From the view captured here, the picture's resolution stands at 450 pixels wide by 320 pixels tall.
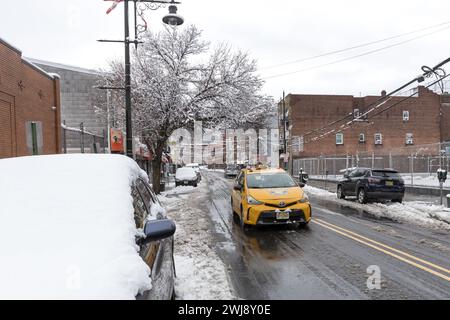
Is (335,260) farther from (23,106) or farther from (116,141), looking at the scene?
(23,106)

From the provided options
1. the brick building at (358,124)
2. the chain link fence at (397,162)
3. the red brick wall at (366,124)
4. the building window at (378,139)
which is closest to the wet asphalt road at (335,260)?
the chain link fence at (397,162)

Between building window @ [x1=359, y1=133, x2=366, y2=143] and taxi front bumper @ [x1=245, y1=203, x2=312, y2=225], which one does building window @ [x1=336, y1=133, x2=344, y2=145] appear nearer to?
building window @ [x1=359, y1=133, x2=366, y2=143]

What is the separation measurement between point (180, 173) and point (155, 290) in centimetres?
2966

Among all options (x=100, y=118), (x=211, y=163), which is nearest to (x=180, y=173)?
(x=100, y=118)

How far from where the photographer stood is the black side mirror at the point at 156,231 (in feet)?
10.1

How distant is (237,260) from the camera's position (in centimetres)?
702

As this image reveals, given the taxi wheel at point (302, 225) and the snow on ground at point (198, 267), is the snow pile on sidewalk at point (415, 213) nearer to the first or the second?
the taxi wheel at point (302, 225)

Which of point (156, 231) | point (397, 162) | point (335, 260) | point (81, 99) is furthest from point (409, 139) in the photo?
point (156, 231)

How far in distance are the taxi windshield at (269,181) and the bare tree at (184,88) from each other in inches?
316

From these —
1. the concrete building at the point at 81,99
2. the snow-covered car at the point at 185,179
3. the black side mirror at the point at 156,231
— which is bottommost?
the snow-covered car at the point at 185,179

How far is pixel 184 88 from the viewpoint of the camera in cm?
1898

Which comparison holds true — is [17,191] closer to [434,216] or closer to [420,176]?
[434,216]

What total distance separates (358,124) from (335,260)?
52275mm

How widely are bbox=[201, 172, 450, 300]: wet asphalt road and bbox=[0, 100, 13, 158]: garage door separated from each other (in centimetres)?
717
